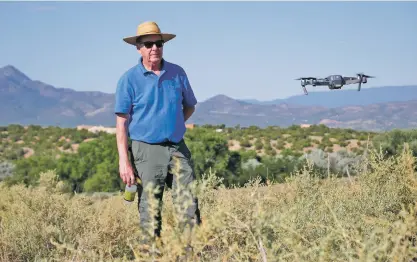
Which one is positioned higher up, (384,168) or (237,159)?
(384,168)

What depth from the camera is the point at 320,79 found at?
1270 centimetres

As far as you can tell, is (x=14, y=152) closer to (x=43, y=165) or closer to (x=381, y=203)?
(x=43, y=165)

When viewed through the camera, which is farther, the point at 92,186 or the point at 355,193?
the point at 92,186

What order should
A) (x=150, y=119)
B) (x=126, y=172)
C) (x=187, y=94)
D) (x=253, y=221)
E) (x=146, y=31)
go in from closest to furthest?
1. (x=253, y=221)
2. (x=126, y=172)
3. (x=150, y=119)
4. (x=146, y=31)
5. (x=187, y=94)

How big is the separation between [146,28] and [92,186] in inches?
953

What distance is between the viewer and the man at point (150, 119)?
6.00 metres

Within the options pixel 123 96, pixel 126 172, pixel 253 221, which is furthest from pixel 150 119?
pixel 253 221

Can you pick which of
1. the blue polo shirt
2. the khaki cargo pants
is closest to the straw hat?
the blue polo shirt

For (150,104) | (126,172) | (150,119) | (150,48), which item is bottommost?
(126,172)

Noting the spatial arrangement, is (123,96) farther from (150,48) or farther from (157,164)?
(157,164)

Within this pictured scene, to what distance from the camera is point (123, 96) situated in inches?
239

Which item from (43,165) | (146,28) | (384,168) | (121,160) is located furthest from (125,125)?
(43,165)

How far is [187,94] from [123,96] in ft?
2.22

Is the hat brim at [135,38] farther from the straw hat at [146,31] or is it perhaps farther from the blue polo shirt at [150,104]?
the blue polo shirt at [150,104]
